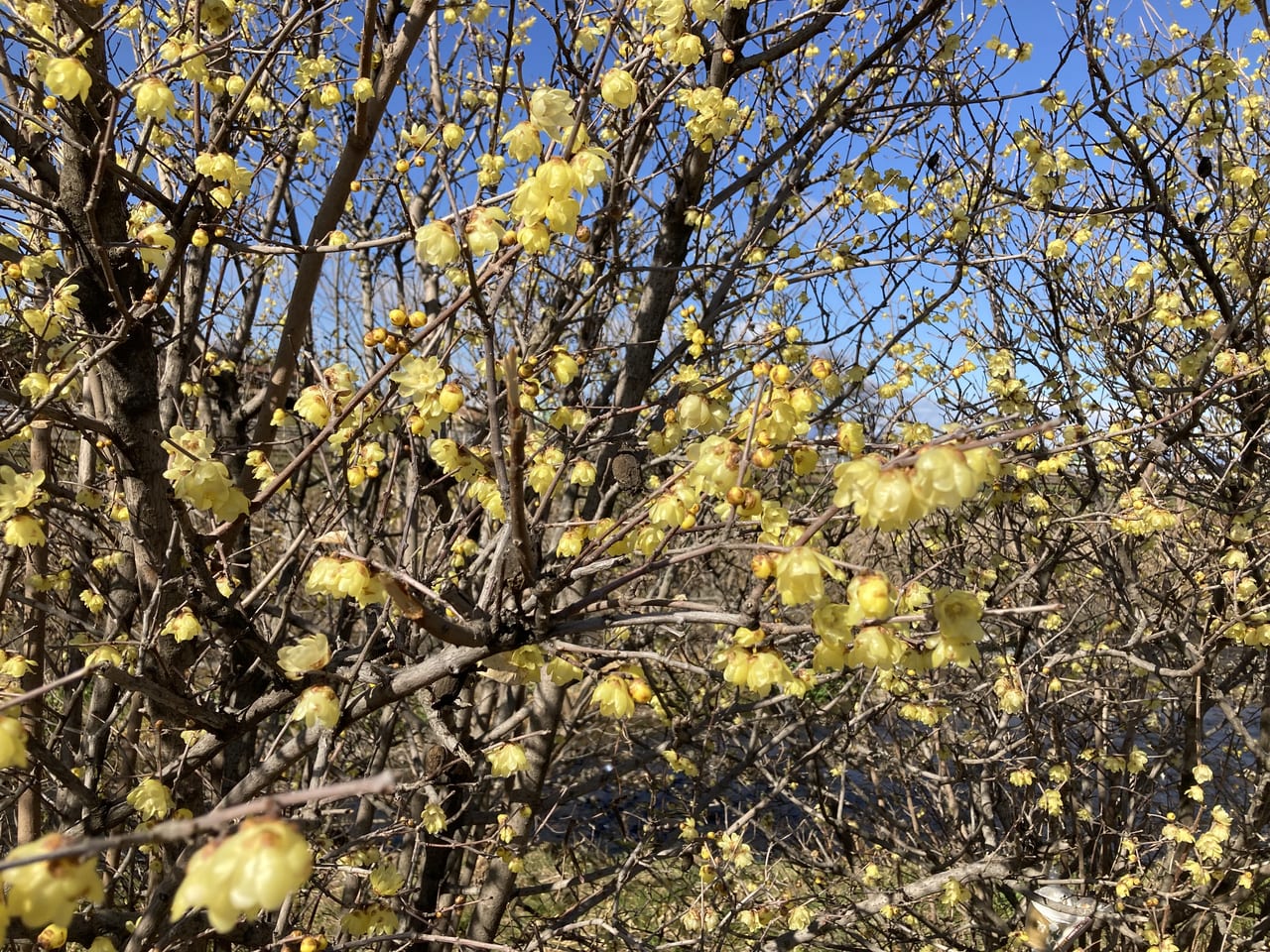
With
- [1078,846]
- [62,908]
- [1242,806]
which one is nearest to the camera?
[62,908]

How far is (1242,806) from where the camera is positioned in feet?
16.3

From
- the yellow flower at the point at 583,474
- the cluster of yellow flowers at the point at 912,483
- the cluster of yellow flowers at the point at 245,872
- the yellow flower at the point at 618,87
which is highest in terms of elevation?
the yellow flower at the point at 618,87

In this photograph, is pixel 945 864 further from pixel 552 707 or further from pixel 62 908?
pixel 62 908

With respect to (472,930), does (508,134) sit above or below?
above

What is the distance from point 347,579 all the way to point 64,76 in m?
1.45

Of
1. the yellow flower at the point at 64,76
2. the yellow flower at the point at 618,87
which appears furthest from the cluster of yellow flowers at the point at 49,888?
the yellow flower at the point at 618,87

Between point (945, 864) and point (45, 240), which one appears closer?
point (45, 240)

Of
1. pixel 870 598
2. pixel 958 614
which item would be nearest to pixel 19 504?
pixel 870 598

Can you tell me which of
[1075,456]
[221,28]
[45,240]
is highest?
[221,28]

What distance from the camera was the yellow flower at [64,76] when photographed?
6.51 feet

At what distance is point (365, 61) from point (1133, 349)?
4103 millimetres

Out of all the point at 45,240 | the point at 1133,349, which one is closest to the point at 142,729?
the point at 45,240

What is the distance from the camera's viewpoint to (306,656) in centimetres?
199

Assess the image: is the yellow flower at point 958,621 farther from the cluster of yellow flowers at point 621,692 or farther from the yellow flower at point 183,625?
the yellow flower at point 183,625
